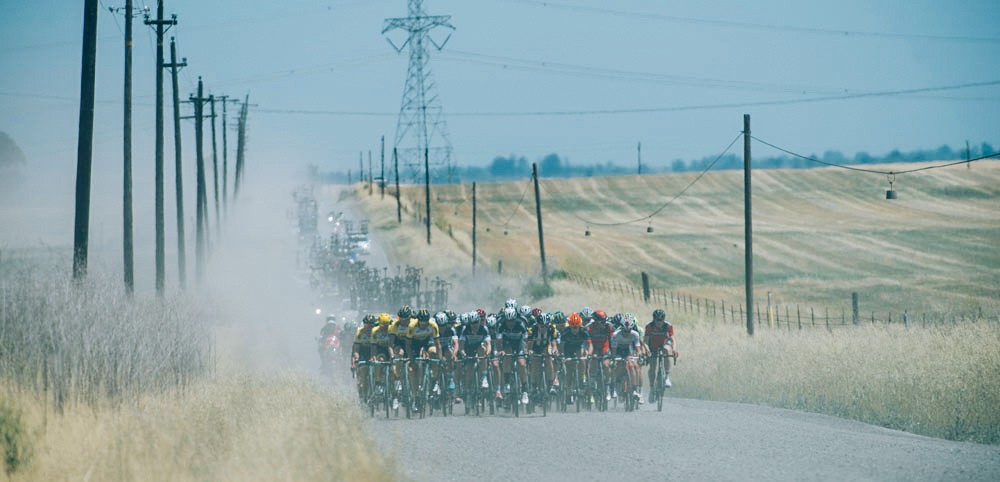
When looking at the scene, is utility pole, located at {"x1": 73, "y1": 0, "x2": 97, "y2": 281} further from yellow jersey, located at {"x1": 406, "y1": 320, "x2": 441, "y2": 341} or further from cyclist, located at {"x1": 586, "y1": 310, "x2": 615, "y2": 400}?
cyclist, located at {"x1": 586, "y1": 310, "x2": 615, "y2": 400}

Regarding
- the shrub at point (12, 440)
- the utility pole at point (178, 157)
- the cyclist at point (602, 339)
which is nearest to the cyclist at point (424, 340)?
the cyclist at point (602, 339)

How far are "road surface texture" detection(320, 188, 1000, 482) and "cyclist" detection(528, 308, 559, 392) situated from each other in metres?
0.91

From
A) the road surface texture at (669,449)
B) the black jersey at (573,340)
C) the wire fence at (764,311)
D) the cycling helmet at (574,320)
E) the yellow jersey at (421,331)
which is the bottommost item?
the road surface texture at (669,449)

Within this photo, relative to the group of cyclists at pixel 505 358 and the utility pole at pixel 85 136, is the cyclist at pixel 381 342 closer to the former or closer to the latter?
the group of cyclists at pixel 505 358

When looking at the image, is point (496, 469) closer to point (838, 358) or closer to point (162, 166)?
point (838, 358)

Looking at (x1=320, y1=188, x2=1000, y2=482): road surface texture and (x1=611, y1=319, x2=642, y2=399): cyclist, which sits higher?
(x1=611, y1=319, x2=642, y2=399): cyclist

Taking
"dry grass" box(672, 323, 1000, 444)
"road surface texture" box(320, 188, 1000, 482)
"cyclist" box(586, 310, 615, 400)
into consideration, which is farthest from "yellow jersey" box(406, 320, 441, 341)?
"dry grass" box(672, 323, 1000, 444)

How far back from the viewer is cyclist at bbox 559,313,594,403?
2186 cm

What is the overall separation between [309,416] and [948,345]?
14814 mm

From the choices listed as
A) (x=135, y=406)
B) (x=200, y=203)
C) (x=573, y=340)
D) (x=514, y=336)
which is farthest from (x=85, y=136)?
(x=200, y=203)

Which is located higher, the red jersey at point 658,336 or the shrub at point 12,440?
the red jersey at point 658,336

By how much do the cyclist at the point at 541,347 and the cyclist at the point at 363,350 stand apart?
2.90 meters

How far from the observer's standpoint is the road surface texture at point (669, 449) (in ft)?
46.2

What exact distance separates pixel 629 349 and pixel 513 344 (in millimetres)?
2197
